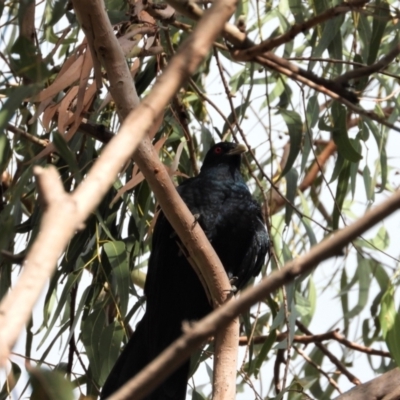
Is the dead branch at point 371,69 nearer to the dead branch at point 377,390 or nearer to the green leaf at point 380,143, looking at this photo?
the dead branch at point 377,390

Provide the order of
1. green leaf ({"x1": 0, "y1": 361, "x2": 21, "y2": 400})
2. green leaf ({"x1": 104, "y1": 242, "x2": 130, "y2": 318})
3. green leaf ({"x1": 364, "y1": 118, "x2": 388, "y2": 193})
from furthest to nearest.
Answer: green leaf ({"x1": 364, "y1": 118, "x2": 388, "y2": 193}), green leaf ({"x1": 104, "y1": 242, "x2": 130, "y2": 318}), green leaf ({"x1": 0, "y1": 361, "x2": 21, "y2": 400})

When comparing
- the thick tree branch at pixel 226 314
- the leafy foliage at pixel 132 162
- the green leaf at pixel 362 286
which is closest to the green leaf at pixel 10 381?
the leafy foliage at pixel 132 162

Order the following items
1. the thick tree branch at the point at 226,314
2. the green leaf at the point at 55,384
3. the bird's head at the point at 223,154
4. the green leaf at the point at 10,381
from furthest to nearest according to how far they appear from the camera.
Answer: the bird's head at the point at 223,154, the green leaf at the point at 10,381, the green leaf at the point at 55,384, the thick tree branch at the point at 226,314

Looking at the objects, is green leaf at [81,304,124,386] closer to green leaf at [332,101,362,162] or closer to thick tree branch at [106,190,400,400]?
green leaf at [332,101,362,162]

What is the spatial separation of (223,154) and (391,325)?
1416 millimetres

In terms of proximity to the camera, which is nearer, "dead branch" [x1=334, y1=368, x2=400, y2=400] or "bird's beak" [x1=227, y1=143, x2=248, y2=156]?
"dead branch" [x1=334, y1=368, x2=400, y2=400]

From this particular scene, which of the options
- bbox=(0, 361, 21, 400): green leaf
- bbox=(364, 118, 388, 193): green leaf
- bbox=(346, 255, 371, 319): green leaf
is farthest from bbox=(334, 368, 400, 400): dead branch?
bbox=(346, 255, 371, 319): green leaf

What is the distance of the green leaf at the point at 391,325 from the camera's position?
2.25 m

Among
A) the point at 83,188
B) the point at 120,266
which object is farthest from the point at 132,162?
the point at 83,188

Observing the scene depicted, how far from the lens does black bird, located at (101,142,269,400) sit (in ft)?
9.89

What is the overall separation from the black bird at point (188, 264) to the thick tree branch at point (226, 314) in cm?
212

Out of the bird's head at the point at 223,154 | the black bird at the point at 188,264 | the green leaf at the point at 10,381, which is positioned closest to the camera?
the green leaf at the point at 10,381

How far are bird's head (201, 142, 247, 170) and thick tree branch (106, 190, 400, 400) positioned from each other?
2.63 meters

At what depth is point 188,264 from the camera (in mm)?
3250
